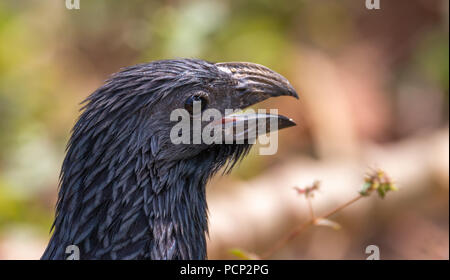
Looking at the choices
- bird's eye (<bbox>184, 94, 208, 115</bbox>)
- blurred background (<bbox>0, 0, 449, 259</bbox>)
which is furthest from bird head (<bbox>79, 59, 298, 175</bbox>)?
blurred background (<bbox>0, 0, 449, 259</bbox>)

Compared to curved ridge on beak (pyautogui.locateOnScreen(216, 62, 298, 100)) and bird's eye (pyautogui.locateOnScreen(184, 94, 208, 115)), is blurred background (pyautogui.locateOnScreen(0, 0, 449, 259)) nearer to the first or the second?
curved ridge on beak (pyautogui.locateOnScreen(216, 62, 298, 100))

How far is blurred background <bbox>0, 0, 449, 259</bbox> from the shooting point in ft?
25.0

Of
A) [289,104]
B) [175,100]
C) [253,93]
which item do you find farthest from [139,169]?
[289,104]

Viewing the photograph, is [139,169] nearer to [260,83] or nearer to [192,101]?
[192,101]

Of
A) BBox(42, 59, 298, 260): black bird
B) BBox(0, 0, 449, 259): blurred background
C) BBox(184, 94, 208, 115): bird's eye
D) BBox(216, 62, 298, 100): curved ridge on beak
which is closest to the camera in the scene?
BBox(42, 59, 298, 260): black bird

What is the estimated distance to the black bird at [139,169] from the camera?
351cm

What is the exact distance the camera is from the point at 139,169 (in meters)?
3.55

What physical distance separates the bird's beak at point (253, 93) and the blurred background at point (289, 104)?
3.16 metres

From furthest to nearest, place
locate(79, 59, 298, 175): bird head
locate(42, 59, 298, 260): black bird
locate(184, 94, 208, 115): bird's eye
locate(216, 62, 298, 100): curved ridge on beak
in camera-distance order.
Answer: locate(216, 62, 298, 100): curved ridge on beak, locate(184, 94, 208, 115): bird's eye, locate(79, 59, 298, 175): bird head, locate(42, 59, 298, 260): black bird

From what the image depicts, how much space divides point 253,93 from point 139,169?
2.91 feet

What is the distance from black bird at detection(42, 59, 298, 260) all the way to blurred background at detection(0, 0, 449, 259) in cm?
341

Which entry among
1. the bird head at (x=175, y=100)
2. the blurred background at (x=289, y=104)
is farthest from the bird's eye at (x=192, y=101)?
the blurred background at (x=289, y=104)

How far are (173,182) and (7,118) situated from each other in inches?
207
